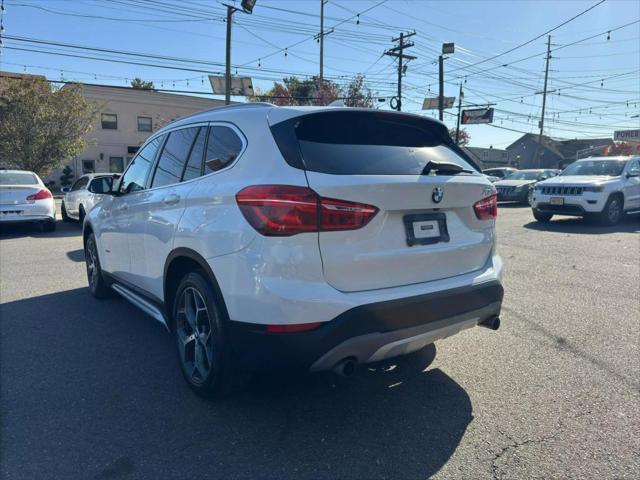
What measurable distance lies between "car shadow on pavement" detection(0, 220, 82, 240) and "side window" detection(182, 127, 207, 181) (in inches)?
372

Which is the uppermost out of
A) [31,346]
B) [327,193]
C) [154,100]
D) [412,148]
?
[154,100]

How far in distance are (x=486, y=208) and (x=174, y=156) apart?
2.42 m

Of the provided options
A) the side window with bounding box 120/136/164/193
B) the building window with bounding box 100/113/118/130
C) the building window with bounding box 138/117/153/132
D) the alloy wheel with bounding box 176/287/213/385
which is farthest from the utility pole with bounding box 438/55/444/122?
the alloy wheel with bounding box 176/287/213/385

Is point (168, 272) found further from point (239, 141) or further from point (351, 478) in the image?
point (351, 478)

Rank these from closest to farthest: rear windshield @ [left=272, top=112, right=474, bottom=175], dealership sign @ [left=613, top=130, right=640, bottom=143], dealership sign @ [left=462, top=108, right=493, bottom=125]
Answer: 1. rear windshield @ [left=272, top=112, right=474, bottom=175]
2. dealership sign @ [left=462, top=108, right=493, bottom=125]
3. dealership sign @ [left=613, top=130, right=640, bottom=143]

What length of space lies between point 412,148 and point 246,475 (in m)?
2.16

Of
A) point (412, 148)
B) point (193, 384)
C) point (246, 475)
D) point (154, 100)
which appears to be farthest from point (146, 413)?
point (154, 100)

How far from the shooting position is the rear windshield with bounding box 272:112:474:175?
8.59ft

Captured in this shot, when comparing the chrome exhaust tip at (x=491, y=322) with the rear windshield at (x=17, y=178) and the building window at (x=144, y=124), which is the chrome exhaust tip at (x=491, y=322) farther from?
the building window at (x=144, y=124)

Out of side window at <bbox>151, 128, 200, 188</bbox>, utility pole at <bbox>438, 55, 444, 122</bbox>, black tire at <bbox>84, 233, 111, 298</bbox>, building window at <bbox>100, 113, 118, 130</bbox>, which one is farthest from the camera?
building window at <bbox>100, 113, 118, 130</bbox>

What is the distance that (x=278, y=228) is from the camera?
7.98ft

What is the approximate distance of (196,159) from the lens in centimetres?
336

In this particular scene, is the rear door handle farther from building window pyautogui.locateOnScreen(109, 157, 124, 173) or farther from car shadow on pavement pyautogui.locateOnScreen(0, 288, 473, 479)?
building window pyautogui.locateOnScreen(109, 157, 124, 173)

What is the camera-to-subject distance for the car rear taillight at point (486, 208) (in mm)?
3191
